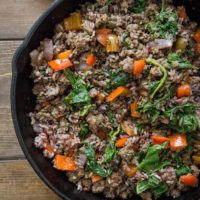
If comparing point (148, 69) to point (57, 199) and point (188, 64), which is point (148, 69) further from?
point (57, 199)

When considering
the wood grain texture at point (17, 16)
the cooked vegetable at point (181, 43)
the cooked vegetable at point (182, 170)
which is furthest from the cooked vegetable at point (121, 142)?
the wood grain texture at point (17, 16)

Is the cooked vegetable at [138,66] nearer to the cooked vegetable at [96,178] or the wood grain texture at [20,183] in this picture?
the cooked vegetable at [96,178]

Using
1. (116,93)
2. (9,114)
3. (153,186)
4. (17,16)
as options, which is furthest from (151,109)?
(17,16)

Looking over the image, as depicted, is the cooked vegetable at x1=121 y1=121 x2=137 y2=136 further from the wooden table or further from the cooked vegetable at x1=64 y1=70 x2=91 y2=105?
the wooden table

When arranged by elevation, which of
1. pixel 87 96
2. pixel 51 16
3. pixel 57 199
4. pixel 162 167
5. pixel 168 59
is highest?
pixel 51 16


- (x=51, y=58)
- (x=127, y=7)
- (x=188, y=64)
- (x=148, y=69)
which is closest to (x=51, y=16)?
(x=51, y=58)

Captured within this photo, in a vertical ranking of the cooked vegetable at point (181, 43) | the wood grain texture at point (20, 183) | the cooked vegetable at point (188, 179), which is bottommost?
the wood grain texture at point (20, 183)
